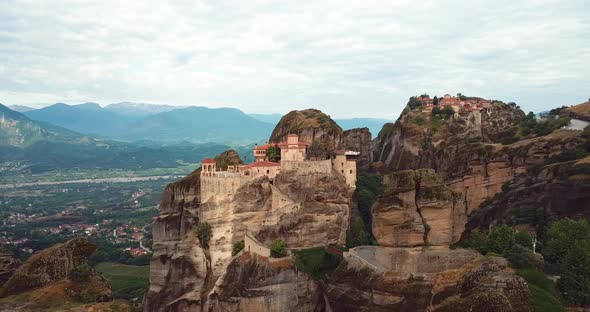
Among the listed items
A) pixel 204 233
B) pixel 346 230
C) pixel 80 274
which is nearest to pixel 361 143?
pixel 346 230

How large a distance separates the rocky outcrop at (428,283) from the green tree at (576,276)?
24.5ft

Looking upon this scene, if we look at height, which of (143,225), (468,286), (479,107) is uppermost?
(479,107)

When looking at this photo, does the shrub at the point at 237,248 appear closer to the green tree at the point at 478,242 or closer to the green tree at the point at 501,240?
the green tree at the point at 478,242

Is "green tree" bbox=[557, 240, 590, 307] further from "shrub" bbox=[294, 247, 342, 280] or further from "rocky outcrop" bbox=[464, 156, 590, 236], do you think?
"shrub" bbox=[294, 247, 342, 280]

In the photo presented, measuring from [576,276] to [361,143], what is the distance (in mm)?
53878

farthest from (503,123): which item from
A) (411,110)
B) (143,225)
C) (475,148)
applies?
(143,225)

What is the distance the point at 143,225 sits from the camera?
504 ft

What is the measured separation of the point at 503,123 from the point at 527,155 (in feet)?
108

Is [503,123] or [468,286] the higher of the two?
[503,123]

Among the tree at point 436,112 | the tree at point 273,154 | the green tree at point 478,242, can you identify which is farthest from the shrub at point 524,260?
the tree at point 436,112

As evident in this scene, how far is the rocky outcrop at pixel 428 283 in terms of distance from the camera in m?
26.7

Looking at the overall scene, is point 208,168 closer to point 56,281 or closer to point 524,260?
point 524,260

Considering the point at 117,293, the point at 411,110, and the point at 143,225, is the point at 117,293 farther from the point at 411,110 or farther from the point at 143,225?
the point at 143,225

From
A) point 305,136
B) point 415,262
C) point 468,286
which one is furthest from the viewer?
point 305,136
